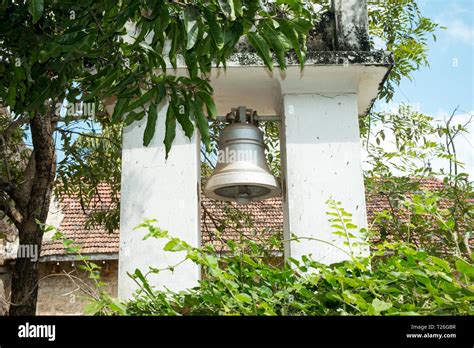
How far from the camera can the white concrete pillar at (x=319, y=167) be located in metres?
2.79

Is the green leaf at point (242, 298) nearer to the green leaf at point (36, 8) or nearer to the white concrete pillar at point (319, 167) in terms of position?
the green leaf at point (36, 8)

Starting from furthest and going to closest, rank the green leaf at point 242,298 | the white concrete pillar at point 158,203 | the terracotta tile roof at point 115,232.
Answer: the terracotta tile roof at point 115,232
the white concrete pillar at point 158,203
the green leaf at point 242,298

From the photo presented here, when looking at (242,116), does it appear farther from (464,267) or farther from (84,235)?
(84,235)

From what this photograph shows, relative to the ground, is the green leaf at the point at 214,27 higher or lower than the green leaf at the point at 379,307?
higher

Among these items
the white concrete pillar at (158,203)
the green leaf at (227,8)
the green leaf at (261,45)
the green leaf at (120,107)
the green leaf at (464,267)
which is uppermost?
the green leaf at (227,8)

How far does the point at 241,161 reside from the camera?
3.07m

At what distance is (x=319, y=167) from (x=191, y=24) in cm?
144

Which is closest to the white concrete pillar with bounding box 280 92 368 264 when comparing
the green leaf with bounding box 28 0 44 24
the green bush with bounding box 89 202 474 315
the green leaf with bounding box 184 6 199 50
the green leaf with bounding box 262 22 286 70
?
the green bush with bounding box 89 202 474 315

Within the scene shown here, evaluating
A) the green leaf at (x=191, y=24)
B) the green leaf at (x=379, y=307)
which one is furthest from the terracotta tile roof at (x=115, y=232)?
the green leaf at (x=379, y=307)

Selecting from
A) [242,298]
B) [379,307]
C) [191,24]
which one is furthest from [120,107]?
[379,307]

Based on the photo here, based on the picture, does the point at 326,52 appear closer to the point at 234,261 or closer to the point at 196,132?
the point at 196,132

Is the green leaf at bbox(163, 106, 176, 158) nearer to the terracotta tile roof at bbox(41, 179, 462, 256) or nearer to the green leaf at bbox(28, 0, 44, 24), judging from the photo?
the green leaf at bbox(28, 0, 44, 24)

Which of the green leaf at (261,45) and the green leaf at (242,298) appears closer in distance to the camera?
the green leaf at (242,298)

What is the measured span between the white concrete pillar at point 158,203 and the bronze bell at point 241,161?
7.7 inches
